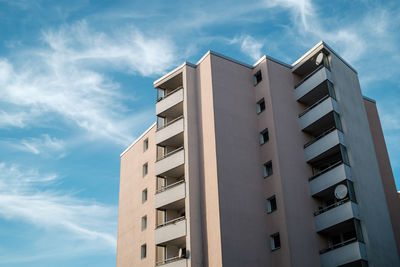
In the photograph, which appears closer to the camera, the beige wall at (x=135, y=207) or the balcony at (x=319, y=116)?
the balcony at (x=319, y=116)

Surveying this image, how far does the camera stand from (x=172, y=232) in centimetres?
3650

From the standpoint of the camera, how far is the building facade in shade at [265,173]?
34156 millimetres

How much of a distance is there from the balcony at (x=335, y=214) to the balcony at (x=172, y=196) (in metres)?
10.2

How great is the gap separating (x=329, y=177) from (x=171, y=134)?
13276 millimetres

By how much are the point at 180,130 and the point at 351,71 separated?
16.9m

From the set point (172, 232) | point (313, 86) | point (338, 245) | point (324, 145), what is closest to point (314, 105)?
point (313, 86)

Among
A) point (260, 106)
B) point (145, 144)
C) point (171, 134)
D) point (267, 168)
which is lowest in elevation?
point (267, 168)

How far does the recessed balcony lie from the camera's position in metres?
35.9

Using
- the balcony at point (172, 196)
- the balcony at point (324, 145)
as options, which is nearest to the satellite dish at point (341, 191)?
the balcony at point (324, 145)

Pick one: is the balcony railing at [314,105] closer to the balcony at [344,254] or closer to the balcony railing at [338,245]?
the balcony railing at [338,245]

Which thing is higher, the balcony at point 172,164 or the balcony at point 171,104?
the balcony at point 171,104

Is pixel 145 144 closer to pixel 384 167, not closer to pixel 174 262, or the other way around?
pixel 174 262

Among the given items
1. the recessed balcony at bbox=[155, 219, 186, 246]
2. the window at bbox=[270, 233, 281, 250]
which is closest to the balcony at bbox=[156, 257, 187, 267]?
the recessed balcony at bbox=[155, 219, 186, 246]

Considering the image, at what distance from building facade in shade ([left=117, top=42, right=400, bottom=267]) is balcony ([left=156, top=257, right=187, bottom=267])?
2.8 inches
